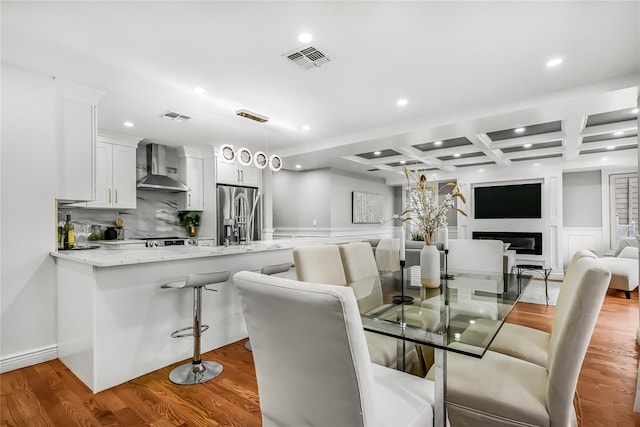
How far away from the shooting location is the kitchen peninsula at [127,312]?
2211mm

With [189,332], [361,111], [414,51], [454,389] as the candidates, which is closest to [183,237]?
[189,332]

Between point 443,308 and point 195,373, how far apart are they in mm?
1832

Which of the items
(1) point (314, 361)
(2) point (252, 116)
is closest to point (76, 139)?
(2) point (252, 116)

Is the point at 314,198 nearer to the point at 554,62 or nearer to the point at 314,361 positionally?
the point at 554,62

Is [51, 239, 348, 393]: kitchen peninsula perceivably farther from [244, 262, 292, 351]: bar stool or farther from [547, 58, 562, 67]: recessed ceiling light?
[547, 58, 562, 67]: recessed ceiling light

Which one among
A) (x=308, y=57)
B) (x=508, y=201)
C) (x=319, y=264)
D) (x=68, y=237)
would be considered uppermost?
(x=308, y=57)

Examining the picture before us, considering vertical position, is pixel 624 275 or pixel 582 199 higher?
pixel 582 199

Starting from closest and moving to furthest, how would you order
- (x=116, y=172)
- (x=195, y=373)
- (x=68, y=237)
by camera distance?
(x=195, y=373)
(x=68, y=237)
(x=116, y=172)

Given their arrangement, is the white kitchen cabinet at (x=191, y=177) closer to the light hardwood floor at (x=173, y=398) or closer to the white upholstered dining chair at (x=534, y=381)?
the light hardwood floor at (x=173, y=398)

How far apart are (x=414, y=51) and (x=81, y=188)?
3123 mm

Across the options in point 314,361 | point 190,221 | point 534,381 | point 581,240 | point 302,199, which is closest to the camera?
point 314,361

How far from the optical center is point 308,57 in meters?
2.50

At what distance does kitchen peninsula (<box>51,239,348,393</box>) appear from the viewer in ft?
7.25

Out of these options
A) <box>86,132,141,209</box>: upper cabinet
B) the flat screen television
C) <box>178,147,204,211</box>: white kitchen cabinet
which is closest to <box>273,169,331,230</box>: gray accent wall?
<box>178,147,204,211</box>: white kitchen cabinet
